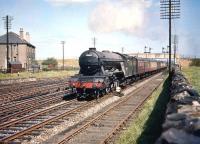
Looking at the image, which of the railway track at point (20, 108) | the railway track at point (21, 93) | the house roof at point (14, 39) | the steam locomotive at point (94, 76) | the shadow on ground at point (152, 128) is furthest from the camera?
the house roof at point (14, 39)

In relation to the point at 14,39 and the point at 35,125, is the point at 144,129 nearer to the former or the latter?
the point at 35,125

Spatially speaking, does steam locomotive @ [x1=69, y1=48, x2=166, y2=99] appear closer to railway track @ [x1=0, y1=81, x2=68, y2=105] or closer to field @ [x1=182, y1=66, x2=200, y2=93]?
railway track @ [x1=0, y1=81, x2=68, y2=105]

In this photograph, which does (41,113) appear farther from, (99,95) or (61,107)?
(99,95)

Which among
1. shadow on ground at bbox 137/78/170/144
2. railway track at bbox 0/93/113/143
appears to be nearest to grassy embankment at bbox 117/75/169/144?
shadow on ground at bbox 137/78/170/144

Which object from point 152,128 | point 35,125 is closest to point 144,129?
point 152,128

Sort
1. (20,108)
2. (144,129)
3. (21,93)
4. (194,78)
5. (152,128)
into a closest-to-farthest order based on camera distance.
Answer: (144,129) → (152,128) → (20,108) → (21,93) → (194,78)

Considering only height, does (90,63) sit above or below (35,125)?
above

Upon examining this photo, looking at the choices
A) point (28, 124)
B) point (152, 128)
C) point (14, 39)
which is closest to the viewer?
point (152, 128)

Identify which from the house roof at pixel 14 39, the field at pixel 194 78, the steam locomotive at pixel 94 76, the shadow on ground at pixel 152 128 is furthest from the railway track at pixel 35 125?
the house roof at pixel 14 39

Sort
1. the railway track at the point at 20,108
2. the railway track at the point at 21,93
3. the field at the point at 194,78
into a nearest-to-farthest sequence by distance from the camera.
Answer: the railway track at the point at 20,108 < the railway track at the point at 21,93 < the field at the point at 194,78

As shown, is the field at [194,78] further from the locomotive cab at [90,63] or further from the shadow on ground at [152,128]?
the shadow on ground at [152,128]

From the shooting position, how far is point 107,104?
2259 cm

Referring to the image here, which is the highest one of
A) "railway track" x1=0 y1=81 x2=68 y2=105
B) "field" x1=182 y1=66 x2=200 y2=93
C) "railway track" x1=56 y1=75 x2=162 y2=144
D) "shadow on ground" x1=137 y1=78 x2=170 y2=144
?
"field" x1=182 y1=66 x2=200 y2=93

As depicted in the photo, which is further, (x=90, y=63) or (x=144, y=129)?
(x=90, y=63)
